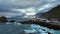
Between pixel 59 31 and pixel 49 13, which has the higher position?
pixel 49 13

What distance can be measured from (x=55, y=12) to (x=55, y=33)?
3118 cm

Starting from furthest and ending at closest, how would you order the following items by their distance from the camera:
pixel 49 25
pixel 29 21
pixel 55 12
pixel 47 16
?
pixel 29 21 → pixel 55 12 → pixel 47 16 → pixel 49 25

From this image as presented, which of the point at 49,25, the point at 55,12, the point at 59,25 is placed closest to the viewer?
the point at 59,25

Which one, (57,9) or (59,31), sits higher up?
(57,9)

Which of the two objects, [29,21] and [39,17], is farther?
[29,21]

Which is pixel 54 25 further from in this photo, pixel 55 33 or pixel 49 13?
pixel 49 13

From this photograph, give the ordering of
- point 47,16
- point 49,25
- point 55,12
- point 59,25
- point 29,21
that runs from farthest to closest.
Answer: point 29,21 < point 55,12 < point 47,16 < point 49,25 < point 59,25

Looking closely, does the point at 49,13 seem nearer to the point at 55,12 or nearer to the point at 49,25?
the point at 55,12

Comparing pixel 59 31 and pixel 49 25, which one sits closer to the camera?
pixel 59 31

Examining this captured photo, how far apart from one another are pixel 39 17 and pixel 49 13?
1169cm

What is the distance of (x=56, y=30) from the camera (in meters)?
57.8

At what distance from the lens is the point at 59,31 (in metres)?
56.6

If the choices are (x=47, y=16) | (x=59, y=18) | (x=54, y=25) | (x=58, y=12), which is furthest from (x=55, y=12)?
(x=54, y=25)

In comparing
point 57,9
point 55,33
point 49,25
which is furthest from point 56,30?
point 57,9
